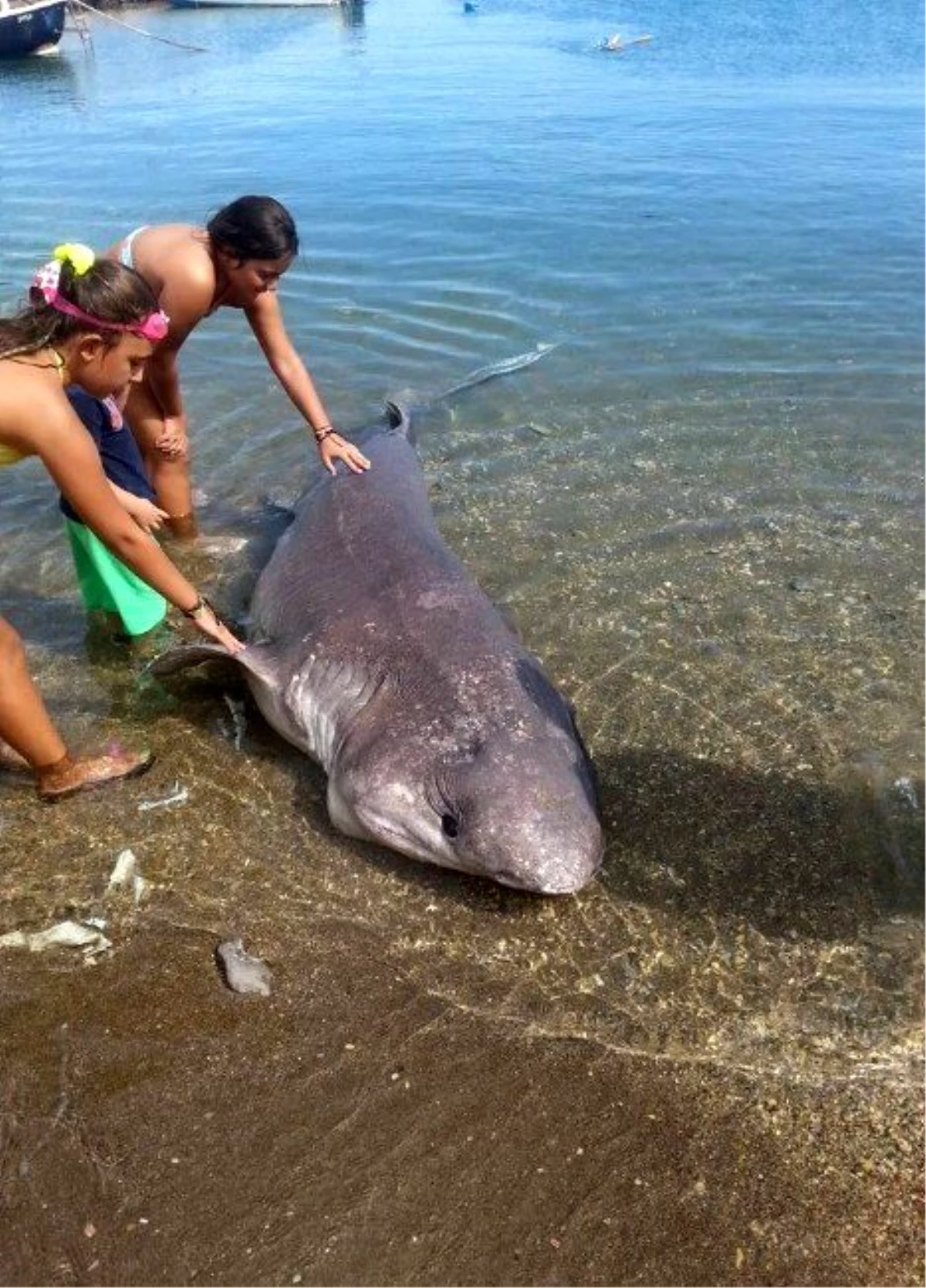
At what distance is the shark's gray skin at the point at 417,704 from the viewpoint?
3754 millimetres

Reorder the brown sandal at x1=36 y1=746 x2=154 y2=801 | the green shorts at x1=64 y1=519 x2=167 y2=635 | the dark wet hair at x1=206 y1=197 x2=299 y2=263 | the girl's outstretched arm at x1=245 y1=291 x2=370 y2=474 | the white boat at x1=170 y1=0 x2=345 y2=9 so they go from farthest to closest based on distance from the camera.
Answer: the white boat at x1=170 y1=0 x2=345 y2=9, the girl's outstretched arm at x1=245 y1=291 x2=370 y2=474, the green shorts at x1=64 y1=519 x2=167 y2=635, the dark wet hair at x1=206 y1=197 x2=299 y2=263, the brown sandal at x1=36 y1=746 x2=154 y2=801

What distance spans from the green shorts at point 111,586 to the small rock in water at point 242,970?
2.11 m

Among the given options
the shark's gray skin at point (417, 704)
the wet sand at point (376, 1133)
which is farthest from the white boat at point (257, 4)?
the wet sand at point (376, 1133)

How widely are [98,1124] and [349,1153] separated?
0.77 m

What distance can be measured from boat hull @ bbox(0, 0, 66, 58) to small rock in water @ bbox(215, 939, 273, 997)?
1293 inches

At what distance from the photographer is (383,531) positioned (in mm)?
5223

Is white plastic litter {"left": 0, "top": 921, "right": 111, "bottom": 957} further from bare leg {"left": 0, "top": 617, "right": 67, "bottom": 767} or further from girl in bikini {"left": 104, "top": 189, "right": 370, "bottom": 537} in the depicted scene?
girl in bikini {"left": 104, "top": 189, "right": 370, "bottom": 537}

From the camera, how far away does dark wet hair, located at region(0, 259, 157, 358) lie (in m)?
3.77

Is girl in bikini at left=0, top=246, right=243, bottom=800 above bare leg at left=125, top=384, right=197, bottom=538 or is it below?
above

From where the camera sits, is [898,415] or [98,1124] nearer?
[98,1124]

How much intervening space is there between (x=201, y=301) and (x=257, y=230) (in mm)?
643

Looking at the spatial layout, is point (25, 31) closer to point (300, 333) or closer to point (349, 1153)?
point (300, 333)

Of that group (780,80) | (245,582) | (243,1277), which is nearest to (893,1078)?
(243,1277)

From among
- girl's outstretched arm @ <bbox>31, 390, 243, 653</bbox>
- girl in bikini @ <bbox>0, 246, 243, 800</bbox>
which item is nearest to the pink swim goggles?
girl in bikini @ <bbox>0, 246, 243, 800</bbox>
